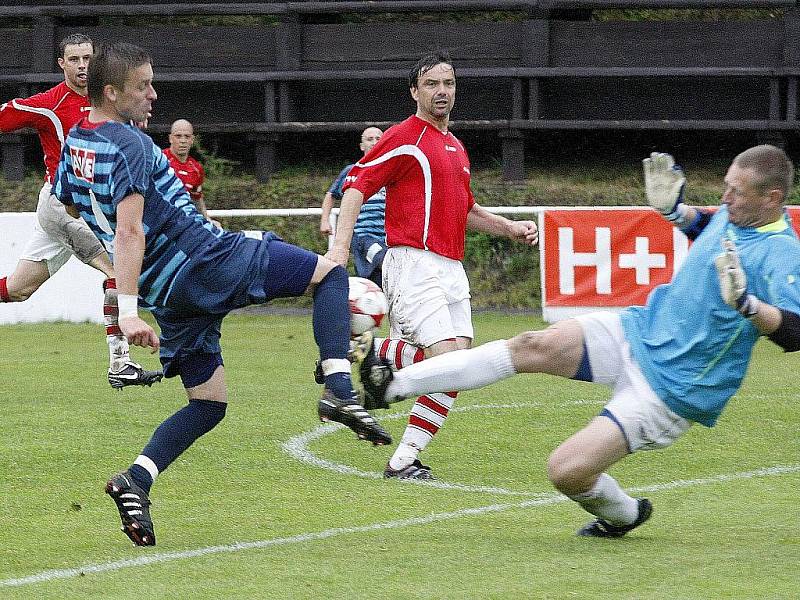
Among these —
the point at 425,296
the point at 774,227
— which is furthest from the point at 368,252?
the point at 774,227

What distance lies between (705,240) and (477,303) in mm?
10505

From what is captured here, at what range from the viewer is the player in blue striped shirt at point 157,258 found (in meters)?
4.87

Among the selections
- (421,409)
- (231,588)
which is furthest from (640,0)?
(231,588)

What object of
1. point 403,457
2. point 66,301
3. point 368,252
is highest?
point 368,252

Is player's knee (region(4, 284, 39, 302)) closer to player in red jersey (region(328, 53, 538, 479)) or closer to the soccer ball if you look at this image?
player in red jersey (region(328, 53, 538, 479))

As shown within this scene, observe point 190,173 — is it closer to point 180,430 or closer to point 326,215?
point 326,215

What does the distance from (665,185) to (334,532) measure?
1887 millimetres

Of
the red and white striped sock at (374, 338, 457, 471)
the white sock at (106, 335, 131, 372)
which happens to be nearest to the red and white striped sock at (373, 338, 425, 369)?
the red and white striped sock at (374, 338, 457, 471)

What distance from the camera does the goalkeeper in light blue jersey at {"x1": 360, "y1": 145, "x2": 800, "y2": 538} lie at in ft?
15.3

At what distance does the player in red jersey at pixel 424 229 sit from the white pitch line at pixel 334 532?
0.80 metres

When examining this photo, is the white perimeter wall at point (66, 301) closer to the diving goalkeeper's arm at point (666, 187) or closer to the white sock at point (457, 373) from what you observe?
the white sock at point (457, 373)

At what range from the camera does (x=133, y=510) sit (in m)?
5.00

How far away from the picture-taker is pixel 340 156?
18578 mm

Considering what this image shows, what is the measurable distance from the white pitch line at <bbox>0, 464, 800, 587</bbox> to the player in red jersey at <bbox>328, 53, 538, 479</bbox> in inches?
31.6
